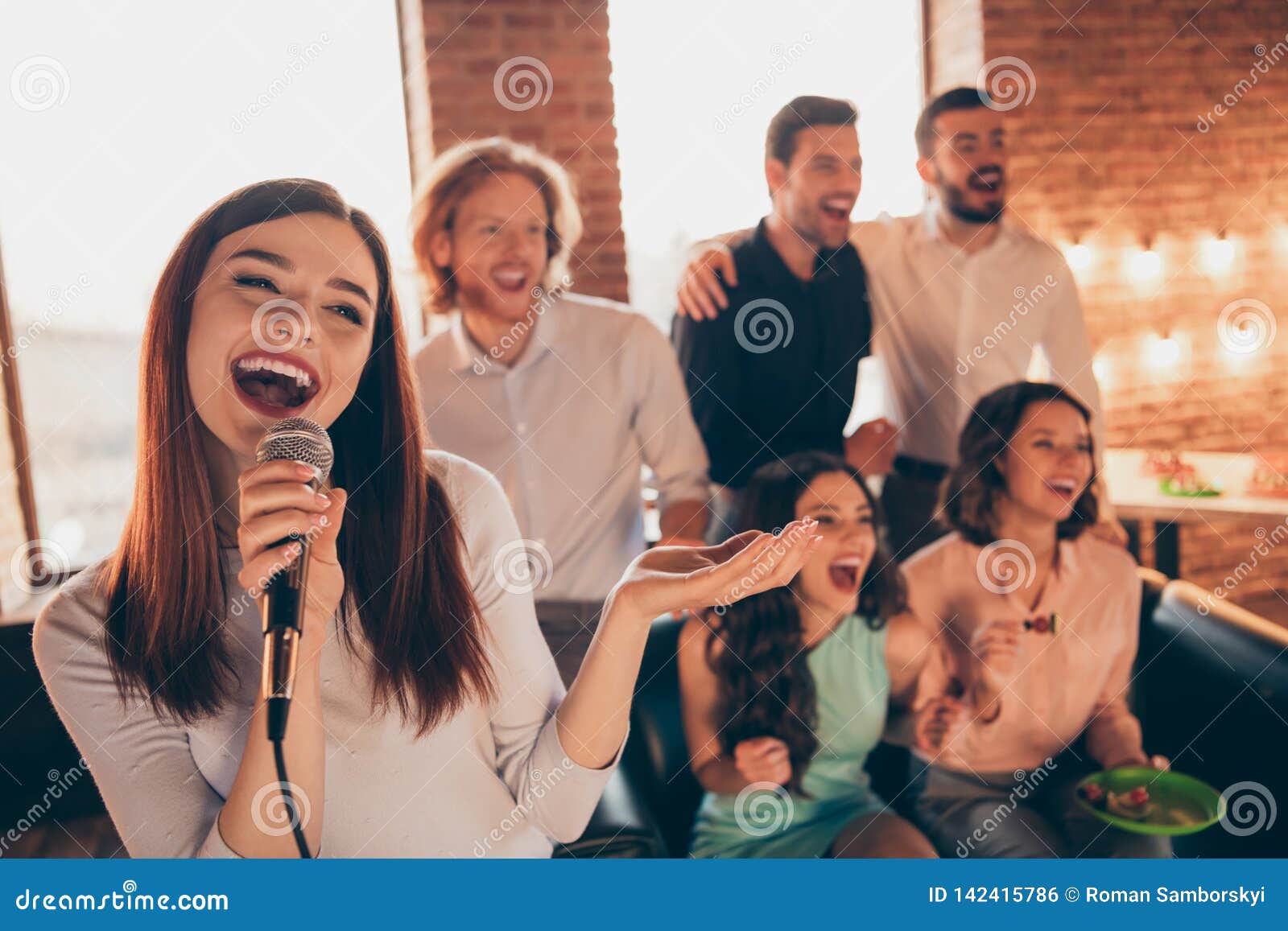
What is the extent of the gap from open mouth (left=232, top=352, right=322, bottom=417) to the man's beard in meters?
1.99

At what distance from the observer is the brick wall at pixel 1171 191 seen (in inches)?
150

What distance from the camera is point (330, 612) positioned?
1.09 metres

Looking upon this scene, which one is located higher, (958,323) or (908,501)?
(958,323)

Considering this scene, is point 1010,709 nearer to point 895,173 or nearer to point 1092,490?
point 1092,490

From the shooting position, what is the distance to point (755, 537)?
1.13 m

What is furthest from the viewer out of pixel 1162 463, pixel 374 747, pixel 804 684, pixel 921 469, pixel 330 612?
pixel 1162 463

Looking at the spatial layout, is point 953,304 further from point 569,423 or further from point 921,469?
point 569,423

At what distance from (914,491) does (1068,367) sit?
20.5 inches

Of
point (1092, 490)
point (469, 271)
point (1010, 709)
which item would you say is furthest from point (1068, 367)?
point (469, 271)

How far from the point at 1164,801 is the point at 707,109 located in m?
2.23

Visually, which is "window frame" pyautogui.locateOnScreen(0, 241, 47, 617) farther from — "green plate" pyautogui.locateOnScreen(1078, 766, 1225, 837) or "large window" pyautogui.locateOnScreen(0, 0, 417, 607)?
"green plate" pyautogui.locateOnScreen(1078, 766, 1225, 837)

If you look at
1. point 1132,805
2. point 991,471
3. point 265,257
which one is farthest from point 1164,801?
point 265,257

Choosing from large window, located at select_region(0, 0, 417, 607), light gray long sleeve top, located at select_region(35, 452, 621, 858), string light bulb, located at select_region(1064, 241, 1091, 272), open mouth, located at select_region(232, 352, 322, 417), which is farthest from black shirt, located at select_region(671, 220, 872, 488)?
string light bulb, located at select_region(1064, 241, 1091, 272)

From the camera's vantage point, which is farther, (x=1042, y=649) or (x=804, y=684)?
(x=1042, y=649)
